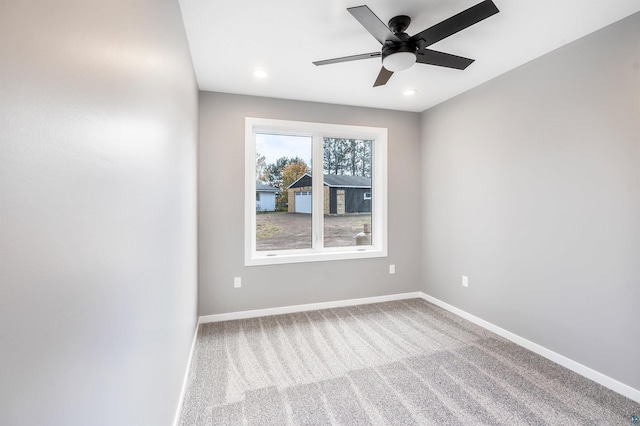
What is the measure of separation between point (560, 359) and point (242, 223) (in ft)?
10.4

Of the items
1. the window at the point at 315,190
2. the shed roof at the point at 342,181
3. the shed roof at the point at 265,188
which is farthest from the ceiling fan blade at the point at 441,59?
the shed roof at the point at 265,188

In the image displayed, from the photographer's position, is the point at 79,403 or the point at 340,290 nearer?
the point at 79,403

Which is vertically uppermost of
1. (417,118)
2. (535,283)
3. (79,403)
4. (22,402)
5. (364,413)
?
(417,118)

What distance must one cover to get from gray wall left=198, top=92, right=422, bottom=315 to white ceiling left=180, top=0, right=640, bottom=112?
300 mm

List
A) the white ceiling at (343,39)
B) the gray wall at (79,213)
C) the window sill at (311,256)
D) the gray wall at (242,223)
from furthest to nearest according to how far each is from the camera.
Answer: the window sill at (311,256) → the gray wall at (242,223) → the white ceiling at (343,39) → the gray wall at (79,213)

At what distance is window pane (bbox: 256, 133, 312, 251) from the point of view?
3.49 metres

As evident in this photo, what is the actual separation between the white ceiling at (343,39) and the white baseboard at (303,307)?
8.13 ft

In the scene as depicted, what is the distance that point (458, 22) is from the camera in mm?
1641

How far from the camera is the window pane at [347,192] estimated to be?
12.3 ft

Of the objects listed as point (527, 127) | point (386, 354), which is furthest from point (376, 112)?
point (386, 354)

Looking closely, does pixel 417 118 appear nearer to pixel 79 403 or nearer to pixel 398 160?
pixel 398 160

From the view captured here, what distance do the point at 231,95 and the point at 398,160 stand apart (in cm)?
223

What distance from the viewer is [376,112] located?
12.3 ft

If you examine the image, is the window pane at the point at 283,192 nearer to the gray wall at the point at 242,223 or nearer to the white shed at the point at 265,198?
the white shed at the point at 265,198
